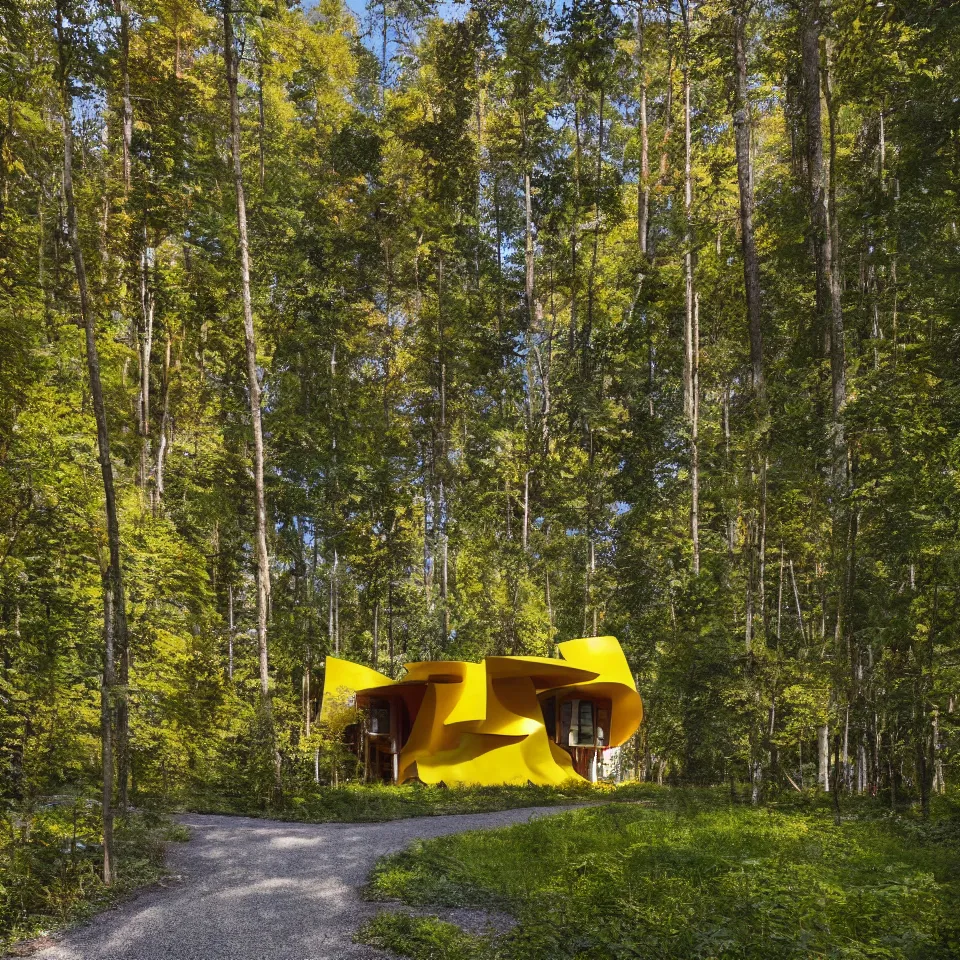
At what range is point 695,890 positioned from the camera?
555cm

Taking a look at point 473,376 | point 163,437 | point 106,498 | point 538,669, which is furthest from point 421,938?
point 473,376

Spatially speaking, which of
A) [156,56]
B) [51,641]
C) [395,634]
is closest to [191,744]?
[51,641]

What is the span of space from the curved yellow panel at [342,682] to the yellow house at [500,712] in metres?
0.02

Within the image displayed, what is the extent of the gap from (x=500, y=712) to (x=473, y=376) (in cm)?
1121

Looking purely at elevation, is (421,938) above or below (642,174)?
below

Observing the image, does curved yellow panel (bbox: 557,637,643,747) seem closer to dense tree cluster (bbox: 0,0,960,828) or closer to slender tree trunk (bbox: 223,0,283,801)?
dense tree cluster (bbox: 0,0,960,828)

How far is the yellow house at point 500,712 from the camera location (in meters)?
16.2

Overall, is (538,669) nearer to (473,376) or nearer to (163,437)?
(163,437)

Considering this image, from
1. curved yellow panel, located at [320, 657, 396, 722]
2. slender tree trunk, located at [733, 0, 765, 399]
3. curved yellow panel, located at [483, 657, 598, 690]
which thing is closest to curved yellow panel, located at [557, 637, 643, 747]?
curved yellow panel, located at [483, 657, 598, 690]

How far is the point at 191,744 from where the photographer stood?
12617mm

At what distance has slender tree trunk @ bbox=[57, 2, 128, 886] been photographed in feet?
23.3

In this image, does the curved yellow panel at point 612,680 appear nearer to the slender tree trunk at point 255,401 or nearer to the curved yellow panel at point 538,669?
the curved yellow panel at point 538,669

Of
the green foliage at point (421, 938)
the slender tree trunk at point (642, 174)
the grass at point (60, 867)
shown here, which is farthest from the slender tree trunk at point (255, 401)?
the slender tree trunk at point (642, 174)

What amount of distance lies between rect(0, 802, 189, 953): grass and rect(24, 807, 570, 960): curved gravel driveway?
0.80 ft
